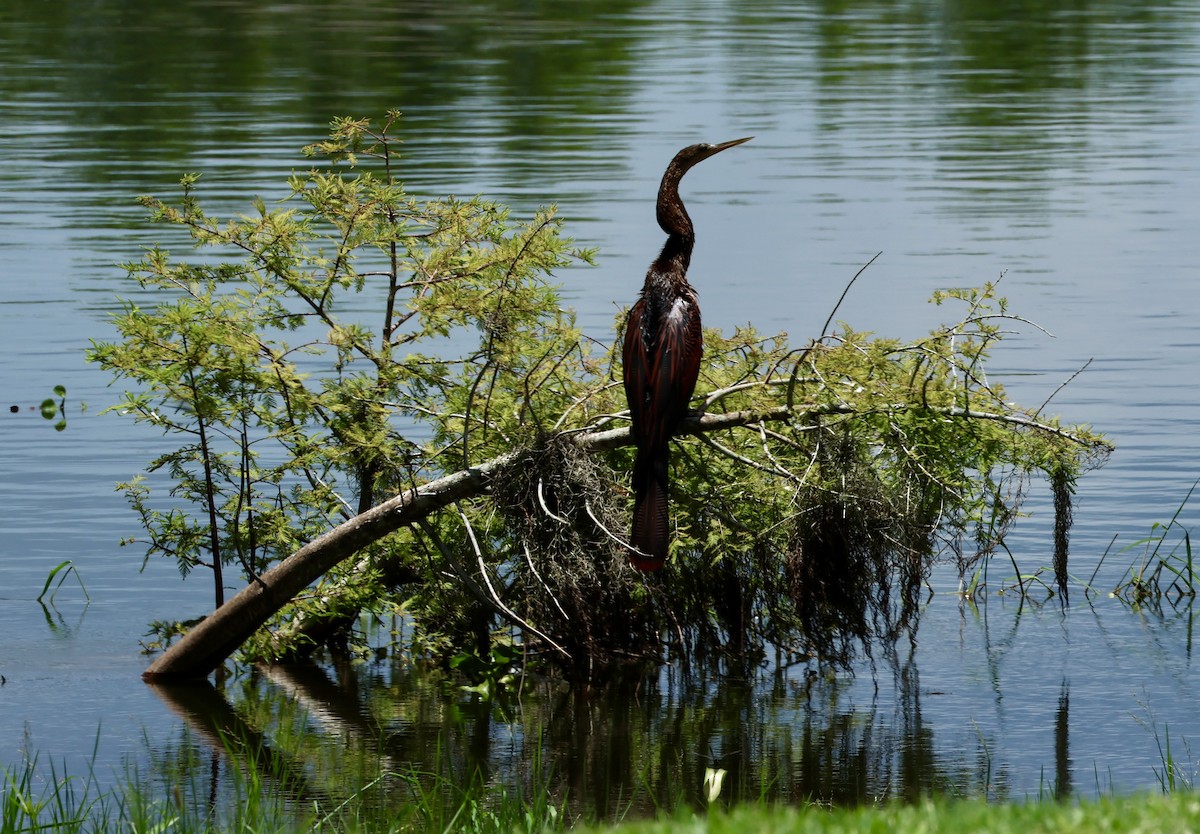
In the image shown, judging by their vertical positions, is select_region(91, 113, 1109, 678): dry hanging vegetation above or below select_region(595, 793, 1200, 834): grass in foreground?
above

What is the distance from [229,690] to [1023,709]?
364 cm

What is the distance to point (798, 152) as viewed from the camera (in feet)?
96.6

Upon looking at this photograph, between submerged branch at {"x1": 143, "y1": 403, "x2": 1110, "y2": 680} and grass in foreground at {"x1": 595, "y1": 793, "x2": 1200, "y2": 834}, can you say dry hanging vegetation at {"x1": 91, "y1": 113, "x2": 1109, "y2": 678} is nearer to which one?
submerged branch at {"x1": 143, "y1": 403, "x2": 1110, "y2": 680}

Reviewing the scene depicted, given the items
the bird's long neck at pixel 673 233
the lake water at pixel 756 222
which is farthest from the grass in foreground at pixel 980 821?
the bird's long neck at pixel 673 233

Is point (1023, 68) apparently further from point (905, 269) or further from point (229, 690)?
point (229, 690)

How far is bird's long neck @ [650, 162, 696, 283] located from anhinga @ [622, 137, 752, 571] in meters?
0.02

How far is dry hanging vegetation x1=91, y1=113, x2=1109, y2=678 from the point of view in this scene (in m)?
9.21

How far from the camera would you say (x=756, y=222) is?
23.5 m

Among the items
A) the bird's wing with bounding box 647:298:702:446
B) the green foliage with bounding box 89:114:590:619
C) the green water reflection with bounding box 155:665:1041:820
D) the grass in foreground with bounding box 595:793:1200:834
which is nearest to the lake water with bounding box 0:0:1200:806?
the green water reflection with bounding box 155:665:1041:820

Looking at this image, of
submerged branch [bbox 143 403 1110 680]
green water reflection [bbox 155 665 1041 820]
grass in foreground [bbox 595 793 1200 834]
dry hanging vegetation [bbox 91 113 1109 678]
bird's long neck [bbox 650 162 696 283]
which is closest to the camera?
grass in foreground [bbox 595 793 1200 834]

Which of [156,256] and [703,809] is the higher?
[156,256]

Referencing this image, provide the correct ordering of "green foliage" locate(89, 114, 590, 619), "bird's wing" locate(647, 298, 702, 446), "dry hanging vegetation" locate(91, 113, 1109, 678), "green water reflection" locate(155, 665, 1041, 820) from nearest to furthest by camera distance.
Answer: "green water reflection" locate(155, 665, 1041, 820)
"bird's wing" locate(647, 298, 702, 446)
"dry hanging vegetation" locate(91, 113, 1109, 678)
"green foliage" locate(89, 114, 590, 619)

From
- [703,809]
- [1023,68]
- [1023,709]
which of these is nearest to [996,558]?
[1023,709]

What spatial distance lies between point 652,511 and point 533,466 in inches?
30.3
